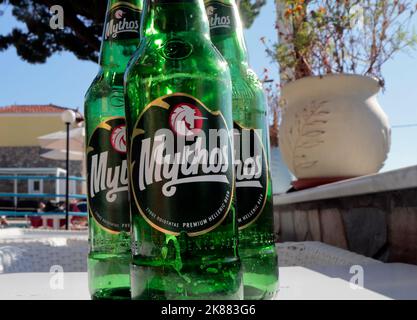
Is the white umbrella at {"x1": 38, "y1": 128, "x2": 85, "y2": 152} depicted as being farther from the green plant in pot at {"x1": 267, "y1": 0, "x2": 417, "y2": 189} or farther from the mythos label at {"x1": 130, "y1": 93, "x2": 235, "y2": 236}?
the mythos label at {"x1": 130, "y1": 93, "x2": 235, "y2": 236}

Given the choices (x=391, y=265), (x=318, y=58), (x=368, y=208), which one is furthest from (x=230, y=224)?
(x=318, y=58)

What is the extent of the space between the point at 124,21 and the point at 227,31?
16cm

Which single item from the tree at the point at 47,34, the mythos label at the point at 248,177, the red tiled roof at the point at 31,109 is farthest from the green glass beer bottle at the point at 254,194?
the red tiled roof at the point at 31,109

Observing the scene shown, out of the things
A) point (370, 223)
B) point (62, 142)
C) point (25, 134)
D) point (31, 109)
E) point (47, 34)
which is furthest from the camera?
point (31, 109)

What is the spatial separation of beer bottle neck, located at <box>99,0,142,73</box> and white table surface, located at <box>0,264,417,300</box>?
0.36 m

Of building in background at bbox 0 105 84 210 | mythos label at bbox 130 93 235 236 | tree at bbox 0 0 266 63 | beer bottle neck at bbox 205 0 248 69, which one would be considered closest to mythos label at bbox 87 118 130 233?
mythos label at bbox 130 93 235 236

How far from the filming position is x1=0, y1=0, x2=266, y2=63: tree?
12.8 feet

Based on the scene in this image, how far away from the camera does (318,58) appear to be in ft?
5.98

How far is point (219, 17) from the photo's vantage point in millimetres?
722

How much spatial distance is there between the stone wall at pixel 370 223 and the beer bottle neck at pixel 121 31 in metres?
0.64

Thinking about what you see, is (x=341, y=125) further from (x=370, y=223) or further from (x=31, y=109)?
(x=31, y=109)

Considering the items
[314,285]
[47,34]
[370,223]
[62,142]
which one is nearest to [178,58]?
[314,285]

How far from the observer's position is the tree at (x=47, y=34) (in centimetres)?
391
